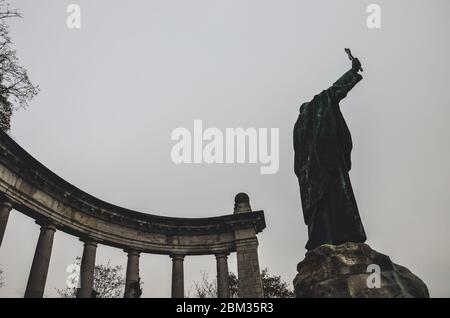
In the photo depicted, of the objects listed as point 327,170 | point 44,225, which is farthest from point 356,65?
point 44,225

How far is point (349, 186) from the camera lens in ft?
27.3

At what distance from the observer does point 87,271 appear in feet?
73.5

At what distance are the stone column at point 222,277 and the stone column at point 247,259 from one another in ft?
4.52

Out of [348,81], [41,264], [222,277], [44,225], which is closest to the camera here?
[348,81]

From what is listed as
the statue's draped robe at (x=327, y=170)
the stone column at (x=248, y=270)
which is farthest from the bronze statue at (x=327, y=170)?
the stone column at (x=248, y=270)

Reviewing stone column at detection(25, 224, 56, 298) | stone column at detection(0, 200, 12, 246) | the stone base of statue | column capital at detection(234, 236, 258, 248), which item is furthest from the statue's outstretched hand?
stone column at detection(25, 224, 56, 298)

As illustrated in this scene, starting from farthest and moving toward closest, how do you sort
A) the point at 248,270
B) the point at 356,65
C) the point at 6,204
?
1. the point at 248,270
2. the point at 6,204
3. the point at 356,65

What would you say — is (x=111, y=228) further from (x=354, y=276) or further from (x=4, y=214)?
(x=354, y=276)

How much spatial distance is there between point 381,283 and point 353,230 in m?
1.66

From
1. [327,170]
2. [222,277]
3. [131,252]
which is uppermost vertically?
[131,252]

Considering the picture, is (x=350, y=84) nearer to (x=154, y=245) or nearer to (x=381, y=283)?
(x=381, y=283)

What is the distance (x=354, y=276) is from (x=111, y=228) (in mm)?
22847

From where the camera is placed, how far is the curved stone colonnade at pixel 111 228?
19175mm
